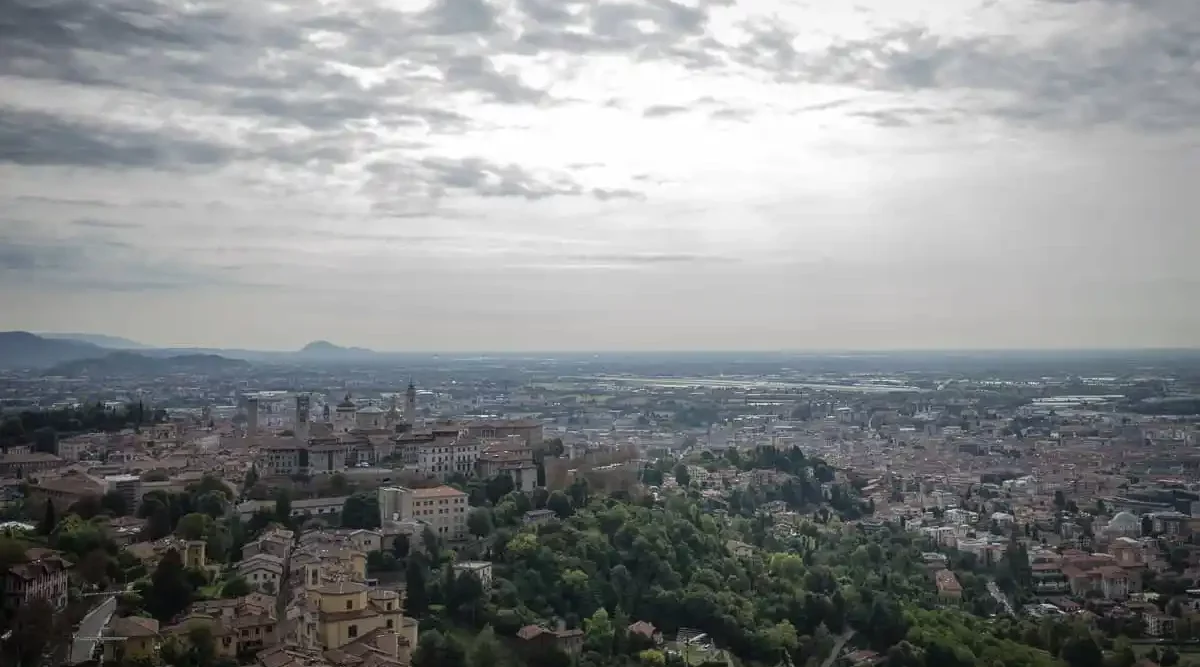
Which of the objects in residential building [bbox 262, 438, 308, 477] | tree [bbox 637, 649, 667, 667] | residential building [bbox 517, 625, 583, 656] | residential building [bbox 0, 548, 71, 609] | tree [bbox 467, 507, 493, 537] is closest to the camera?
residential building [bbox 0, 548, 71, 609]

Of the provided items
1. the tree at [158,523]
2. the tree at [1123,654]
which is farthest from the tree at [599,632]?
the tree at [1123,654]

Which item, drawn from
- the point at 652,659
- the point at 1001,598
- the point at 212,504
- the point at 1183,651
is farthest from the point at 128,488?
the point at 1183,651

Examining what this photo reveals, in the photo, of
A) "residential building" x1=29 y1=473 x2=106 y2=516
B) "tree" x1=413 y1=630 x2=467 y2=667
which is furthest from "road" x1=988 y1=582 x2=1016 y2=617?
"residential building" x1=29 y1=473 x2=106 y2=516

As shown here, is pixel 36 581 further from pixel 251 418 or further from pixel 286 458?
pixel 251 418

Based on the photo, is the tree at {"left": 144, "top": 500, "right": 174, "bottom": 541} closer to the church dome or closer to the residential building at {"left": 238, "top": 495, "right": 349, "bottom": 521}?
the residential building at {"left": 238, "top": 495, "right": 349, "bottom": 521}

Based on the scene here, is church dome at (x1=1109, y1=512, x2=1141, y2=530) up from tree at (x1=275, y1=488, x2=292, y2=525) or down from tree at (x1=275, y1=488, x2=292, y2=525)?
down

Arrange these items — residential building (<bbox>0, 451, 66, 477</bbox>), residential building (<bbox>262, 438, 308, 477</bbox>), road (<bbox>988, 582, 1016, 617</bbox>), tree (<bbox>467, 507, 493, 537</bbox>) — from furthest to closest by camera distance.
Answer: residential building (<bbox>262, 438, 308, 477</bbox>) < residential building (<bbox>0, 451, 66, 477</bbox>) < road (<bbox>988, 582, 1016, 617</bbox>) < tree (<bbox>467, 507, 493, 537</bbox>)

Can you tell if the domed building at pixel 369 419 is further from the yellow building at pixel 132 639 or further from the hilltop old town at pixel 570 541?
the yellow building at pixel 132 639

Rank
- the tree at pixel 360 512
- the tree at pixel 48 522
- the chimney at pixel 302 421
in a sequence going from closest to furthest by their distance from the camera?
the tree at pixel 48 522 → the tree at pixel 360 512 → the chimney at pixel 302 421
